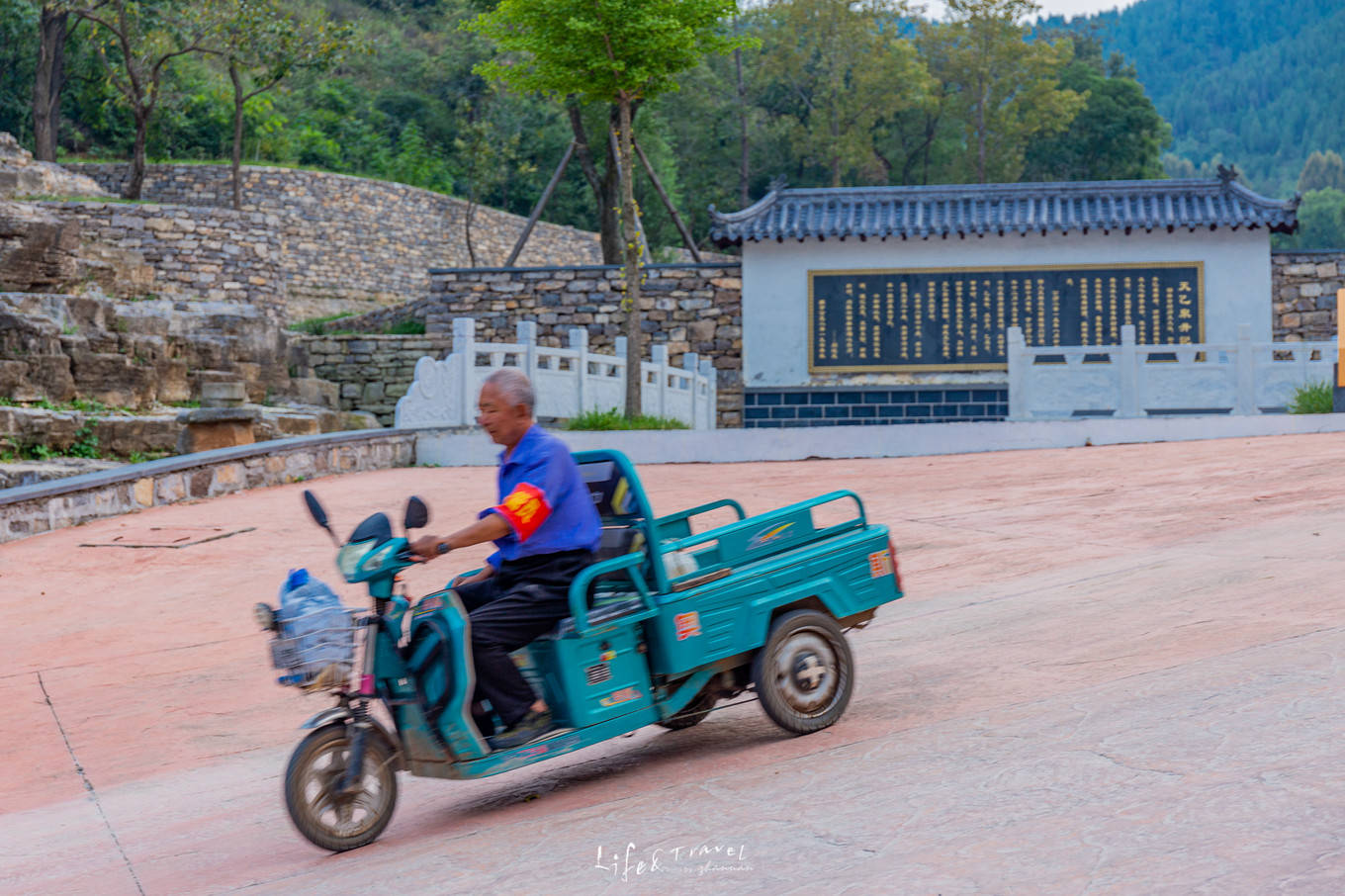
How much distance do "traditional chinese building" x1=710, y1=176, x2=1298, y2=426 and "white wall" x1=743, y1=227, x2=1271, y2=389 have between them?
0.9 inches

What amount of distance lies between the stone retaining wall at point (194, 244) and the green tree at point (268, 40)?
103 inches

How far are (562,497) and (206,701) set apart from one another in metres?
2.96

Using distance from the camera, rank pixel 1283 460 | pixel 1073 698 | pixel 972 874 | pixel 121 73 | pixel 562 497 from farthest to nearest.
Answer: pixel 121 73 → pixel 1283 460 → pixel 1073 698 → pixel 562 497 → pixel 972 874

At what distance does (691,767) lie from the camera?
427 cm

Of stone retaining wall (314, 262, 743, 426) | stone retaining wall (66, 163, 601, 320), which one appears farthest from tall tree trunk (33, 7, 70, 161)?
stone retaining wall (314, 262, 743, 426)

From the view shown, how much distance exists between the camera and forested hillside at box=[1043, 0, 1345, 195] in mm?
84812

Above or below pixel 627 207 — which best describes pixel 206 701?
below

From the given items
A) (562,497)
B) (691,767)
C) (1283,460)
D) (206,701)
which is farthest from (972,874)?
(1283,460)

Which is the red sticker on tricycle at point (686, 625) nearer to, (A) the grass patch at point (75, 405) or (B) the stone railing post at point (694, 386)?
Result: (A) the grass patch at point (75, 405)

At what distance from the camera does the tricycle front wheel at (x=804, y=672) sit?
4391mm

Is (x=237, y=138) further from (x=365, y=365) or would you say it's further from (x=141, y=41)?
(x=365, y=365)

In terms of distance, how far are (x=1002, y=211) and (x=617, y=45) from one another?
814cm

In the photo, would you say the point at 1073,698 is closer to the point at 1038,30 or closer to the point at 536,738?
the point at 536,738

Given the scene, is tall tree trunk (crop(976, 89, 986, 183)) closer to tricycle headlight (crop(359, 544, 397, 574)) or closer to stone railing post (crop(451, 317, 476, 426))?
stone railing post (crop(451, 317, 476, 426))
